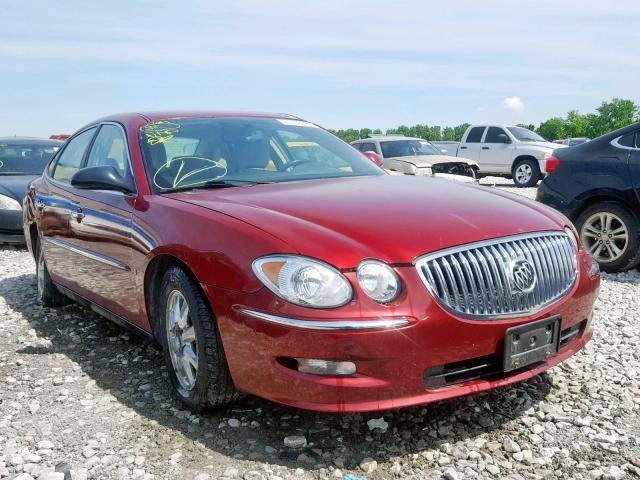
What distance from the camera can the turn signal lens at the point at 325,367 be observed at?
268 cm

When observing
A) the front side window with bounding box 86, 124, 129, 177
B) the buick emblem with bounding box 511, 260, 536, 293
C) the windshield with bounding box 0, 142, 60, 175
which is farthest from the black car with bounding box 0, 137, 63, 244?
the buick emblem with bounding box 511, 260, 536, 293

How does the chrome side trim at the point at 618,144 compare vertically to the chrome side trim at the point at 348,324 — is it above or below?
above

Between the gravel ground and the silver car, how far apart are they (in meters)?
9.55

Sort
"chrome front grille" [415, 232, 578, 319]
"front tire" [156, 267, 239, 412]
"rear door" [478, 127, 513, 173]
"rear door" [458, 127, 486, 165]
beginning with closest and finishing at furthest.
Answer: "chrome front grille" [415, 232, 578, 319] < "front tire" [156, 267, 239, 412] < "rear door" [478, 127, 513, 173] < "rear door" [458, 127, 486, 165]

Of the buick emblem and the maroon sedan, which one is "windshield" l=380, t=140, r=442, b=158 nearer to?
the maroon sedan

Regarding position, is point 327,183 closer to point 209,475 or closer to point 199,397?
point 199,397

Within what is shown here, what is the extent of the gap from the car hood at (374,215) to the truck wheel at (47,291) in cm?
239

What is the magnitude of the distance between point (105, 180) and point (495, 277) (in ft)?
7.43

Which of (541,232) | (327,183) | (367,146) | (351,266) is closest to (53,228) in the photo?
(327,183)

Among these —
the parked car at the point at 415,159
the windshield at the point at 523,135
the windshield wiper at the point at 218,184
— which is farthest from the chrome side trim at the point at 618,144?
the windshield at the point at 523,135

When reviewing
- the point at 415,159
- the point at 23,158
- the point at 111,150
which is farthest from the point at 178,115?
the point at 415,159

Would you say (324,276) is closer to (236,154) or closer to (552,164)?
(236,154)

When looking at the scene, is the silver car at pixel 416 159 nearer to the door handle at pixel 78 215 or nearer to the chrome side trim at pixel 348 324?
the door handle at pixel 78 215

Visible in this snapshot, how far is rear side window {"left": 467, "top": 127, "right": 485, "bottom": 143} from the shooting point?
19.5 metres
